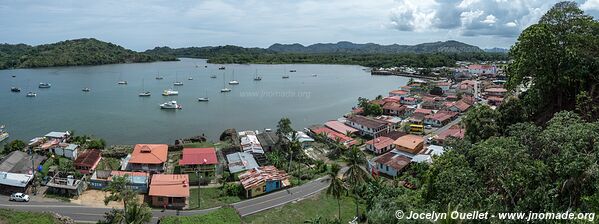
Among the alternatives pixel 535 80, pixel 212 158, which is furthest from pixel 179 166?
pixel 535 80

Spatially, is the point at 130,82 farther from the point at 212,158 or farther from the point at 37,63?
the point at 212,158

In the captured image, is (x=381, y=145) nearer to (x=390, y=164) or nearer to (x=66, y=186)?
(x=390, y=164)

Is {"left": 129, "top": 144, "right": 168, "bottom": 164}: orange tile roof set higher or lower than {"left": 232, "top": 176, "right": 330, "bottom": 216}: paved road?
higher

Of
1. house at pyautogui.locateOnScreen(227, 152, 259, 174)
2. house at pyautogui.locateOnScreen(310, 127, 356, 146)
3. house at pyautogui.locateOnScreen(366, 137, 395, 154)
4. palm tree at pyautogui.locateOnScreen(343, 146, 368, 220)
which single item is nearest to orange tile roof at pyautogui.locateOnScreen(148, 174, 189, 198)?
house at pyautogui.locateOnScreen(227, 152, 259, 174)

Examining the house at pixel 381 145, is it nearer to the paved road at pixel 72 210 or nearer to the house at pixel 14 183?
the paved road at pixel 72 210

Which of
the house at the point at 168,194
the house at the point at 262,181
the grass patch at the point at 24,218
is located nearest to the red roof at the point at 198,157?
the house at the point at 262,181

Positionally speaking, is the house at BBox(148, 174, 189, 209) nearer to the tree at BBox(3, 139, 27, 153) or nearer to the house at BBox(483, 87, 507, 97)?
the tree at BBox(3, 139, 27, 153)
